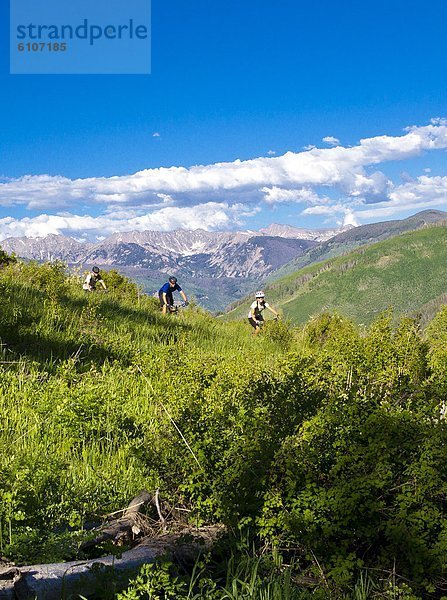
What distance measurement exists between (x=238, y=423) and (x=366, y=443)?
0.96 m

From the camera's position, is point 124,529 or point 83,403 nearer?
point 124,529

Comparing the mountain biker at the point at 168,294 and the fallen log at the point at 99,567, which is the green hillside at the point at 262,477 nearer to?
the fallen log at the point at 99,567

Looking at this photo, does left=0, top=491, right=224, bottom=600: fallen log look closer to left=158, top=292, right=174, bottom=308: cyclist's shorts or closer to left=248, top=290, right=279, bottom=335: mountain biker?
left=248, top=290, right=279, bottom=335: mountain biker

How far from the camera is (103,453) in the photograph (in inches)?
210

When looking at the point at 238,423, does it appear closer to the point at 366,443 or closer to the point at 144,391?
the point at 366,443

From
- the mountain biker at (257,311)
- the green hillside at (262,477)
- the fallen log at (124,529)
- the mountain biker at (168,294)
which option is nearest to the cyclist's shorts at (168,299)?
the mountain biker at (168,294)

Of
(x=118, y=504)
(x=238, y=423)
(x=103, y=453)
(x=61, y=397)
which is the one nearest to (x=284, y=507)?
(x=238, y=423)

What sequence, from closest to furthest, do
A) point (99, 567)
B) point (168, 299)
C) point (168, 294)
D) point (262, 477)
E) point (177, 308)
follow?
point (99, 567) < point (262, 477) < point (177, 308) < point (168, 299) < point (168, 294)

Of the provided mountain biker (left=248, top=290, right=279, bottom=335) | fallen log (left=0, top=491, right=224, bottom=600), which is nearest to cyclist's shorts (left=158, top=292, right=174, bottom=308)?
mountain biker (left=248, top=290, right=279, bottom=335)

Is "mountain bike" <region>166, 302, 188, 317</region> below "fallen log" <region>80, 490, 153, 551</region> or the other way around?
the other way around

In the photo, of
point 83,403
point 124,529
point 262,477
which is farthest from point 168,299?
point 262,477

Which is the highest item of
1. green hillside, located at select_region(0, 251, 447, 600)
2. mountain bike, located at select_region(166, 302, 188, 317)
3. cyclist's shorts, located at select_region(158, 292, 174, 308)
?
cyclist's shorts, located at select_region(158, 292, 174, 308)

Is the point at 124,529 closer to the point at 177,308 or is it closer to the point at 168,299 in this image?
the point at 177,308

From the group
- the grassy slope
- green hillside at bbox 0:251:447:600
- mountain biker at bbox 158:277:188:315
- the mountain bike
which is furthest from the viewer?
mountain biker at bbox 158:277:188:315
